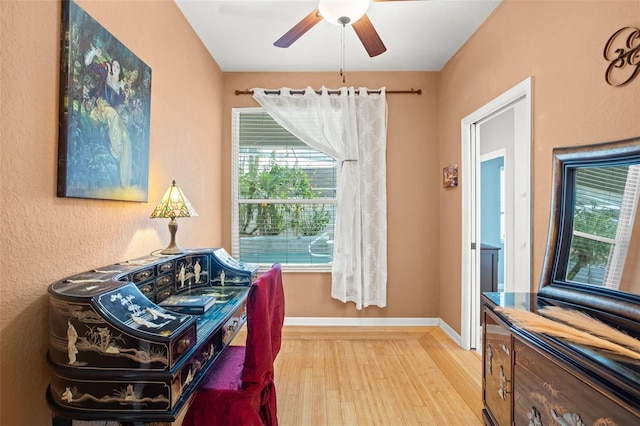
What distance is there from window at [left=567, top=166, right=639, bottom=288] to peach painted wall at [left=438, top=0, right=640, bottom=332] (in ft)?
0.77

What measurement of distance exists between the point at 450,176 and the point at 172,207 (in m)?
2.57

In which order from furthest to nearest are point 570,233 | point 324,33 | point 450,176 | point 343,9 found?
point 450,176 < point 324,33 < point 343,9 < point 570,233

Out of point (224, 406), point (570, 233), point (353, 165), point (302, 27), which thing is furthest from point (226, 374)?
point (353, 165)

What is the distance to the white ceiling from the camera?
231cm

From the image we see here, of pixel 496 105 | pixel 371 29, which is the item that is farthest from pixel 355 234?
pixel 371 29

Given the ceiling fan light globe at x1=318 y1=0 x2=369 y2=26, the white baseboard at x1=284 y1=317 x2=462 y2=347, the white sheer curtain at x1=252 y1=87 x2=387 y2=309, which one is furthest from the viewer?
the white baseboard at x1=284 y1=317 x2=462 y2=347

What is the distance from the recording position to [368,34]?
1943 mm

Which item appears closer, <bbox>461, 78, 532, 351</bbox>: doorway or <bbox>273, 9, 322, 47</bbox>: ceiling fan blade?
<bbox>273, 9, 322, 47</bbox>: ceiling fan blade

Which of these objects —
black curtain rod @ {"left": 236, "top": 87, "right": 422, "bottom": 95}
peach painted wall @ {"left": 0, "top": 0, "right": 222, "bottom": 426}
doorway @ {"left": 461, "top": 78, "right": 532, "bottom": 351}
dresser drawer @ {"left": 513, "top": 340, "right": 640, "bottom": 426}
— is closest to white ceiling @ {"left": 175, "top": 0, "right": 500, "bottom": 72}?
black curtain rod @ {"left": 236, "top": 87, "right": 422, "bottom": 95}

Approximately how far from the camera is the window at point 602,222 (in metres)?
1.21

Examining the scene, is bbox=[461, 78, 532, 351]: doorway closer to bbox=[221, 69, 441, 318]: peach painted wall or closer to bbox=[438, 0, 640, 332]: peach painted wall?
bbox=[438, 0, 640, 332]: peach painted wall

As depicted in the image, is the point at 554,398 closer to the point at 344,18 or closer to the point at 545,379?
the point at 545,379

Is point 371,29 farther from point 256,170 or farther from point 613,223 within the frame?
point 256,170

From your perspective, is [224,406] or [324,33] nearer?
[224,406]
